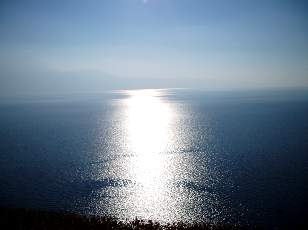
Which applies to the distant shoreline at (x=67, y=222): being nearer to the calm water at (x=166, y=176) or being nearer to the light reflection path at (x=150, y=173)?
the calm water at (x=166, y=176)

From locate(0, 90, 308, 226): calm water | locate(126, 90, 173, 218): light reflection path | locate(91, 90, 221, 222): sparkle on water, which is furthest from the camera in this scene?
locate(126, 90, 173, 218): light reflection path

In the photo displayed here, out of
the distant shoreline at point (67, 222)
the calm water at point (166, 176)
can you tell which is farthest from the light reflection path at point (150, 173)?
the distant shoreline at point (67, 222)

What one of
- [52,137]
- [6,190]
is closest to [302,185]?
[6,190]

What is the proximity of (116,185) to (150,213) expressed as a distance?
54.6ft

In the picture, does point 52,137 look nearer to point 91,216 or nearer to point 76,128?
point 76,128

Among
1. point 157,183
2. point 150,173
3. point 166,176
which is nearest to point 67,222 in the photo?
point 157,183

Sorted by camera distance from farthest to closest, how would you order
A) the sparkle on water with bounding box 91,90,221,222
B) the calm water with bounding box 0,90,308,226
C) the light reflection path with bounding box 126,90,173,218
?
1. the light reflection path with bounding box 126,90,173,218
2. the sparkle on water with bounding box 91,90,221,222
3. the calm water with bounding box 0,90,308,226

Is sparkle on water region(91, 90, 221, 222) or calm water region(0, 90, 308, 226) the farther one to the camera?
sparkle on water region(91, 90, 221, 222)

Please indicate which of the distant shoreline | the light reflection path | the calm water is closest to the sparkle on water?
the light reflection path

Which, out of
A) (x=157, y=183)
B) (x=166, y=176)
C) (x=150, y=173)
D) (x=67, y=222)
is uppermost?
(x=67, y=222)

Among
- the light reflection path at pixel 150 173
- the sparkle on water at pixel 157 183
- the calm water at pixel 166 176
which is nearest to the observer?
the calm water at pixel 166 176

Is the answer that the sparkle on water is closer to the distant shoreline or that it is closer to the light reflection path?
the light reflection path

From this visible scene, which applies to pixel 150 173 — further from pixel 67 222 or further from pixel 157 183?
pixel 67 222

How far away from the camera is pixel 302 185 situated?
222 feet
